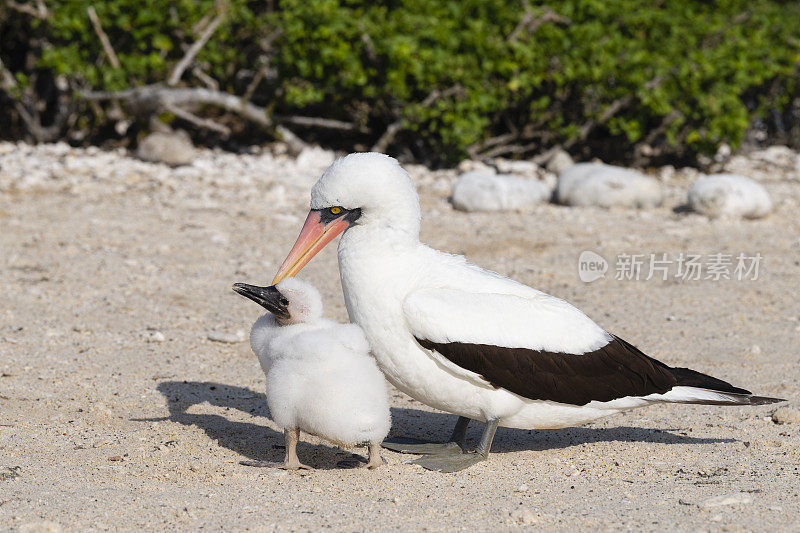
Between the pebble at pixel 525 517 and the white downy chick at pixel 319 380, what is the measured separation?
0.78 m

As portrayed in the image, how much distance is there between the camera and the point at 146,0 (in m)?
11.7

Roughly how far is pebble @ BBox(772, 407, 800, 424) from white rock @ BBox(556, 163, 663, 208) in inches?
233

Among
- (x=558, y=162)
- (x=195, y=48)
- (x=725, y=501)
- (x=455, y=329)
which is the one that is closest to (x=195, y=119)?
(x=195, y=48)

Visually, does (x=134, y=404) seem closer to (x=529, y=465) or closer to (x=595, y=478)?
(x=529, y=465)

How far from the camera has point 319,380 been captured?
4.31 m

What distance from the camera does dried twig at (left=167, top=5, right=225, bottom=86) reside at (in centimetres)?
1206

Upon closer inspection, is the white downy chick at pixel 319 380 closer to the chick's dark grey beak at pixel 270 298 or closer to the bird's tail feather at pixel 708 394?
the chick's dark grey beak at pixel 270 298

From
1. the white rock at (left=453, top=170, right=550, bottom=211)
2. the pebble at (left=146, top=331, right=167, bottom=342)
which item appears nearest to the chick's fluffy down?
the pebble at (left=146, top=331, right=167, bottom=342)

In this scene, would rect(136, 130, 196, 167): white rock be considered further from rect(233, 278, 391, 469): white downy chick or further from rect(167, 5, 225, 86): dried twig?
rect(233, 278, 391, 469): white downy chick

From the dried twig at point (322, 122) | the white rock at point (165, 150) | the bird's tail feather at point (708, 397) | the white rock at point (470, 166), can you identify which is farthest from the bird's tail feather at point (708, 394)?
the white rock at point (165, 150)

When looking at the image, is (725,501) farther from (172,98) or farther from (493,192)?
(172,98)

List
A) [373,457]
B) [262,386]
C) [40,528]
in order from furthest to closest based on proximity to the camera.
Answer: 1. [262,386]
2. [373,457]
3. [40,528]

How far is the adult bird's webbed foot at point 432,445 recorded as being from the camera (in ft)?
15.8

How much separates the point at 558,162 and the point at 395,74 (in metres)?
2.49
